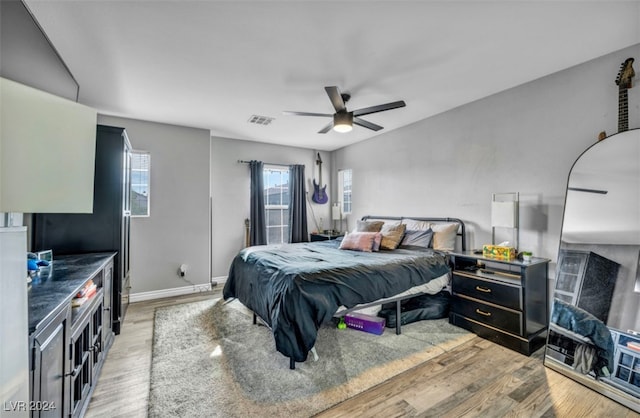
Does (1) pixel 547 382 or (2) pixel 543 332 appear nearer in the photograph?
(1) pixel 547 382

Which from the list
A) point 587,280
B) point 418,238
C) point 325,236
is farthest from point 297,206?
point 587,280

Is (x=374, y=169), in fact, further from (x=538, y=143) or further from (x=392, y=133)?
(x=538, y=143)

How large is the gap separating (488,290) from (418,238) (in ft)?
3.46

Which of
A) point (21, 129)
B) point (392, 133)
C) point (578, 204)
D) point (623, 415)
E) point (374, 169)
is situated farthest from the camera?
point (374, 169)

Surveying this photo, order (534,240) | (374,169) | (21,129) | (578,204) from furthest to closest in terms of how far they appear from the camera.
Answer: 1. (374,169)
2. (534,240)
3. (578,204)
4. (21,129)

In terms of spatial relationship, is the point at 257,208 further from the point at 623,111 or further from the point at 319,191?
the point at 623,111

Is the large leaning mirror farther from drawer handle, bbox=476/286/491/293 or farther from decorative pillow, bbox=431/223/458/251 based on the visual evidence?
decorative pillow, bbox=431/223/458/251

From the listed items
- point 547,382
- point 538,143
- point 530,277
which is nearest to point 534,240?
point 530,277

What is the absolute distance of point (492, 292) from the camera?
101 inches

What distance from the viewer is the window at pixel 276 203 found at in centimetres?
523

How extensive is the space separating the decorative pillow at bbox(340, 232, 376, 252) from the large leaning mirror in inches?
71.1

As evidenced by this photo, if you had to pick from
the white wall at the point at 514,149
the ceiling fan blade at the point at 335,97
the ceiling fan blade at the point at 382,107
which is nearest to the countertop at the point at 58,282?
the ceiling fan blade at the point at 335,97

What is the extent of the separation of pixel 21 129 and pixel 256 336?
245cm

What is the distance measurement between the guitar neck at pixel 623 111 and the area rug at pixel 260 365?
2196mm
